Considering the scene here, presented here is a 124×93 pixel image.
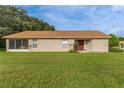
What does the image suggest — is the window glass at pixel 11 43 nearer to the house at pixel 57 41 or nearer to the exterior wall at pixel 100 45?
the house at pixel 57 41

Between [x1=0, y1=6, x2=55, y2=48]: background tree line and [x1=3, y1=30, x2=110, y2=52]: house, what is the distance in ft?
3.63

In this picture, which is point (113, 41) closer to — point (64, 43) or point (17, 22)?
point (64, 43)

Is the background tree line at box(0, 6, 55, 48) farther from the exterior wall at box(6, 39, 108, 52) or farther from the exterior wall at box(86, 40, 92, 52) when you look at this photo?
the exterior wall at box(86, 40, 92, 52)

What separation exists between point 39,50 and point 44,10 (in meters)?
3.99

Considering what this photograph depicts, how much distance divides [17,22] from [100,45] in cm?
830

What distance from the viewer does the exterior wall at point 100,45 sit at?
32.1m

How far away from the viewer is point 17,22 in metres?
33.7

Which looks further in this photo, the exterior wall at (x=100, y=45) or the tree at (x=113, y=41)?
the tree at (x=113, y=41)

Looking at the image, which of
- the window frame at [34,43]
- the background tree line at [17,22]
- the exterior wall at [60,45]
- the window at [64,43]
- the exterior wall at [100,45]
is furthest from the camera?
the background tree line at [17,22]

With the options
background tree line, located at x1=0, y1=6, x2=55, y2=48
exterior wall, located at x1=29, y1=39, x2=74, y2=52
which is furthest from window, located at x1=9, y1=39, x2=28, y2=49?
background tree line, located at x1=0, y1=6, x2=55, y2=48

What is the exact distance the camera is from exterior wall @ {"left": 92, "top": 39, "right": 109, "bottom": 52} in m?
32.1

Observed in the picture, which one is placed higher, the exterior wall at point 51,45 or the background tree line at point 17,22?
the background tree line at point 17,22

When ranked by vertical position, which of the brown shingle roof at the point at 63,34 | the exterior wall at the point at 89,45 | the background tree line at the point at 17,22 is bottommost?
the exterior wall at the point at 89,45

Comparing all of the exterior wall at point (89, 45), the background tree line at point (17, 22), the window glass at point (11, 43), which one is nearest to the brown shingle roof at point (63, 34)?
the exterior wall at point (89, 45)
